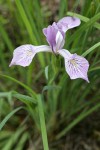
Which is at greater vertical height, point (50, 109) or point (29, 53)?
point (29, 53)

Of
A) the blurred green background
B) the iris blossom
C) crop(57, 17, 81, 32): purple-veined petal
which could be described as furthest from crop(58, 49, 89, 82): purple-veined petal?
the blurred green background

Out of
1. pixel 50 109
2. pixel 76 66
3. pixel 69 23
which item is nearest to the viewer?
pixel 76 66

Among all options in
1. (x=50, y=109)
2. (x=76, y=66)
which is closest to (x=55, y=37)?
(x=76, y=66)

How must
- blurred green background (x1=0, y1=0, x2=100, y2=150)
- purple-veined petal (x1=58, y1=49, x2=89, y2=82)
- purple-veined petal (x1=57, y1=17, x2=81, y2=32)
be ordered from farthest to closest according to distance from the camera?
blurred green background (x1=0, y1=0, x2=100, y2=150) < purple-veined petal (x1=57, y1=17, x2=81, y2=32) < purple-veined petal (x1=58, y1=49, x2=89, y2=82)

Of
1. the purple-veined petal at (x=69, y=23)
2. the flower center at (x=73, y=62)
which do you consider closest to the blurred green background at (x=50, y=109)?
the purple-veined petal at (x=69, y=23)

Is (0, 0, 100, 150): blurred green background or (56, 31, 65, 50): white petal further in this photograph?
(0, 0, 100, 150): blurred green background

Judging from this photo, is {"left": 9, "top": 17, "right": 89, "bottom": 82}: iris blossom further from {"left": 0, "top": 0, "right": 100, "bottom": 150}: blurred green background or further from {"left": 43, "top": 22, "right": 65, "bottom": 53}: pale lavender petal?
{"left": 0, "top": 0, "right": 100, "bottom": 150}: blurred green background

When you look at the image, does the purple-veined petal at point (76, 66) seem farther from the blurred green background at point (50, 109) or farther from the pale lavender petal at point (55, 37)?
the blurred green background at point (50, 109)

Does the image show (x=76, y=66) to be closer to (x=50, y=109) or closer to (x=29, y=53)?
(x=29, y=53)
